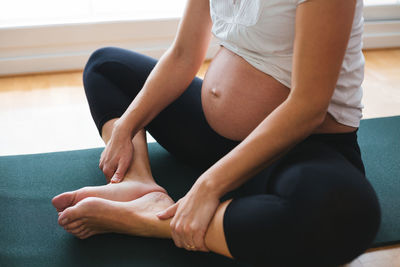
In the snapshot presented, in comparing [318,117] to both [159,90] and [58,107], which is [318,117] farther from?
[58,107]

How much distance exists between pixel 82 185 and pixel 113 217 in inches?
14.8

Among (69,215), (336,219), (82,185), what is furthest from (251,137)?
(82,185)

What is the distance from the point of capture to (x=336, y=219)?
0.98 meters

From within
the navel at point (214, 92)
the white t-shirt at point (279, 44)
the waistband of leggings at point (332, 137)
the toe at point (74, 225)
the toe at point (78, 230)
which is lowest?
the toe at point (78, 230)

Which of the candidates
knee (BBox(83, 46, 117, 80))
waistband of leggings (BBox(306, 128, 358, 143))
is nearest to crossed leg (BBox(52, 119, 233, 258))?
waistband of leggings (BBox(306, 128, 358, 143))

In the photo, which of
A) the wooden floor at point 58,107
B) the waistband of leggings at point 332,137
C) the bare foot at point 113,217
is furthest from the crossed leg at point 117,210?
the wooden floor at point 58,107

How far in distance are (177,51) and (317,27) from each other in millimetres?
540

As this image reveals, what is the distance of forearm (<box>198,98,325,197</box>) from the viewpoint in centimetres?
104

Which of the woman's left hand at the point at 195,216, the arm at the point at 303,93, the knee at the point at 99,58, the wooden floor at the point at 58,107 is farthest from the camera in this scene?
the wooden floor at the point at 58,107

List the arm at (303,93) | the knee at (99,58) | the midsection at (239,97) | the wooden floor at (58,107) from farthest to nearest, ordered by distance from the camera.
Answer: the wooden floor at (58,107) → the knee at (99,58) → the midsection at (239,97) → the arm at (303,93)

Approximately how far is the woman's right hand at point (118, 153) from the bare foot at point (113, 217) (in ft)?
0.53

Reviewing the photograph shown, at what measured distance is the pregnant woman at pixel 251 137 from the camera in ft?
3.25

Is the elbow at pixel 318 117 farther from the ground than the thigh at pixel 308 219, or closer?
→ farther from the ground

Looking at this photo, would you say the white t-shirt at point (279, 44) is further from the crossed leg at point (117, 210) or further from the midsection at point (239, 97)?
the crossed leg at point (117, 210)
